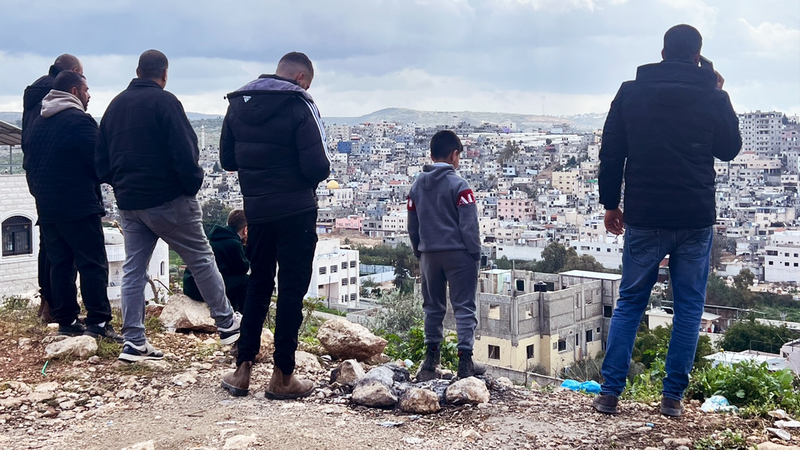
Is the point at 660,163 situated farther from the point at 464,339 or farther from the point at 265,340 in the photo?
the point at 265,340

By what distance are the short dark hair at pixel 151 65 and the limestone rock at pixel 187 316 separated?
5.09ft

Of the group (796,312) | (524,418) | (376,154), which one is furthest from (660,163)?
(376,154)

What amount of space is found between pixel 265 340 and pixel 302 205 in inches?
47.3

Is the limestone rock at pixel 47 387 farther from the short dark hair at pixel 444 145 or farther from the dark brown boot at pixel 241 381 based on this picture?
the short dark hair at pixel 444 145

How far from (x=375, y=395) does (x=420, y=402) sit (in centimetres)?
20

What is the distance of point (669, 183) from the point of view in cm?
308

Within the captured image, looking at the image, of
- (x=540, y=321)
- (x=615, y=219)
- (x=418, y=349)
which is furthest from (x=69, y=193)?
(x=540, y=321)

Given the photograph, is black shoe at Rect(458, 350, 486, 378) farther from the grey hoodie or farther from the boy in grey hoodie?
the grey hoodie

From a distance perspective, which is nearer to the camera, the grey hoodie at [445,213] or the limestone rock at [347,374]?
the limestone rock at [347,374]

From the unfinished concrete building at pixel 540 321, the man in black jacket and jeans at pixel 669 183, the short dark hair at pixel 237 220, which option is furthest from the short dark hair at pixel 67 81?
the unfinished concrete building at pixel 540 321

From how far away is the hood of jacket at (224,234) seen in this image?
4398 mm

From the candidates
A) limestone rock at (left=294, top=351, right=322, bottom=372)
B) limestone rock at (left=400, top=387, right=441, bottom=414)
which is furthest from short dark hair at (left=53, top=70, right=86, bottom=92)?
limestone rock at (left=400, top=387, right=441, bottom=414)

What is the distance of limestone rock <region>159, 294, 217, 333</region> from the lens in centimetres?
472

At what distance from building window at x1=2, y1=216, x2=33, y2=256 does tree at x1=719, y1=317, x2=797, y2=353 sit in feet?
65.3
